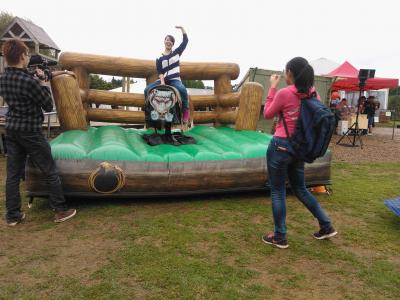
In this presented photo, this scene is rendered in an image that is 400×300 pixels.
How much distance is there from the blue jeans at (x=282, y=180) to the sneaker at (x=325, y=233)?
1.8 inches

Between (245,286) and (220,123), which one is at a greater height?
(220,123)

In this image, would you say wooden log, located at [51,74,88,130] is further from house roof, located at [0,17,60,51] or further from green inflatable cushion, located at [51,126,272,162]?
house roof, located at [0,17,60,51]

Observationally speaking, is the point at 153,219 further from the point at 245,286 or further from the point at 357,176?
the point at 357,176

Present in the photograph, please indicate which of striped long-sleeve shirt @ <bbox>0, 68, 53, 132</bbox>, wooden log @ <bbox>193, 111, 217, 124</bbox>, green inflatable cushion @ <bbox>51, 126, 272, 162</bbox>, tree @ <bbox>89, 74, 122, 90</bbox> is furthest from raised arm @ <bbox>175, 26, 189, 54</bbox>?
tree @ <bbox>89, 74, 122, 90</bbox>

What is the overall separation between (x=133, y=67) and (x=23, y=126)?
3.67 meters

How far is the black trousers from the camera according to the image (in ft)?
12.9

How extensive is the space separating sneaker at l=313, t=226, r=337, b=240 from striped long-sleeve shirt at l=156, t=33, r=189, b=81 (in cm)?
352

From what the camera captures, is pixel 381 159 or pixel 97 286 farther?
pixel 381 159

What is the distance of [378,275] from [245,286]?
112 centimetres

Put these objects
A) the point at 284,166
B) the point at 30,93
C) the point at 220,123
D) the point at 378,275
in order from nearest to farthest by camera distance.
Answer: the point at 378,275 → the point at 284,166 → the point at 30,93 → the point at 220,123

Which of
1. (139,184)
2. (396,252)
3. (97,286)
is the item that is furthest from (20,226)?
(396,252)

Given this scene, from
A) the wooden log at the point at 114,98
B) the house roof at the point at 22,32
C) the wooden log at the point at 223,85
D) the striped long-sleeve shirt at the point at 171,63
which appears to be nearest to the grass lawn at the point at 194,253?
the striped long-sleeve shirt at the point at 171,63

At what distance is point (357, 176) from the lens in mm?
6898

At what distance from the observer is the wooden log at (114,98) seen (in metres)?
7.14
